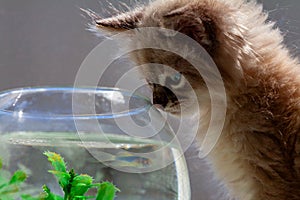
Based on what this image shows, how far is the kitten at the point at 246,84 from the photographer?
2.43 ft

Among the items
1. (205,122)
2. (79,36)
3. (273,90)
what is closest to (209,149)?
(205,122)

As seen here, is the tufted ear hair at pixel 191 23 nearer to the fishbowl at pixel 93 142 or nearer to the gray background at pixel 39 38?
the fishbowl at pixel 93 142

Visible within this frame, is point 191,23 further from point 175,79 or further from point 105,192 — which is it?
point 105,192

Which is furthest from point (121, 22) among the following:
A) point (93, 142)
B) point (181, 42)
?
point (93, 142)

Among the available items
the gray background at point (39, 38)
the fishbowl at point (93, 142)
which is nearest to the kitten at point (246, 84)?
the fishbowl at point (93, 142)

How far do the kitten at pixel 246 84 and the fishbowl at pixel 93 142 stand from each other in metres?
0.13

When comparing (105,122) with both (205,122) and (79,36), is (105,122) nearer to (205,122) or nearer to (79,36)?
(205,122)

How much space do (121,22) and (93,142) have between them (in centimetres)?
21

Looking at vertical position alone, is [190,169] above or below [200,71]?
below

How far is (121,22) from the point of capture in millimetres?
791


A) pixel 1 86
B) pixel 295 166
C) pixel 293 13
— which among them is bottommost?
pixel 1 86

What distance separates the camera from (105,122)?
2.92 ft

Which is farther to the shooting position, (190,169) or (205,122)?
(190,169)

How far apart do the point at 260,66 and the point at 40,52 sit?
65 cm
